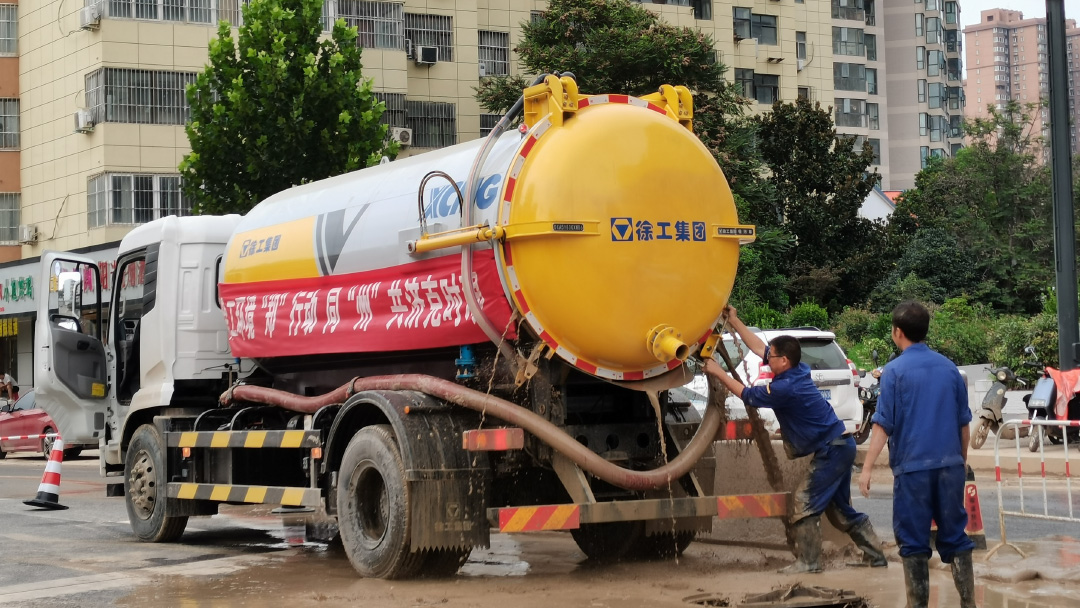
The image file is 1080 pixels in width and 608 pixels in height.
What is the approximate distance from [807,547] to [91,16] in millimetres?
29018

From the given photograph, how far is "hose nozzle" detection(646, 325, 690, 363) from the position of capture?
8570mm

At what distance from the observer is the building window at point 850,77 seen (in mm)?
78500

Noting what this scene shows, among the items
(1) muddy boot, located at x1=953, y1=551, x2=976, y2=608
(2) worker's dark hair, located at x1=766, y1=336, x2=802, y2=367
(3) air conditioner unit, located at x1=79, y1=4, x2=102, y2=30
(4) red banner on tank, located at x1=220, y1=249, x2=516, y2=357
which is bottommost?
(1) muddy boot, located at x1=953, y1=551, x2=976, y2=608

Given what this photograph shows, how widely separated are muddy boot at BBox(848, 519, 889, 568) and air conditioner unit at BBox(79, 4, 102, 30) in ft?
93.5

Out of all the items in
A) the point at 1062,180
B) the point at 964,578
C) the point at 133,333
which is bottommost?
the point at 964,578

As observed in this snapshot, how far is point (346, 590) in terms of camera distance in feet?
29.0

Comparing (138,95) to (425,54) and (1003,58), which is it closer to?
(425,54)

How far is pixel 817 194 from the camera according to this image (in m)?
43.8

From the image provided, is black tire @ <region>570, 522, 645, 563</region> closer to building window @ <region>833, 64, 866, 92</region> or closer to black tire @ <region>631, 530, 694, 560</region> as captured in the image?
black tire @ <region>631, 530, 694, 560</region>

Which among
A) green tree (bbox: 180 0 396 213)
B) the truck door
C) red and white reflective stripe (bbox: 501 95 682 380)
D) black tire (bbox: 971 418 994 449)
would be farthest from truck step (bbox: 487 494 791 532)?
green tree (bbox: 180 0 396 213)

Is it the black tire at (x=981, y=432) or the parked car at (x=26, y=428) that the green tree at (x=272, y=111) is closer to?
the parked car at (x=26, y=428)

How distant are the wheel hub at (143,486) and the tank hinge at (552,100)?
212 inches

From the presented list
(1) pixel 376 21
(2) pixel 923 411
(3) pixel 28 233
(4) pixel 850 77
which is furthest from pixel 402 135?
(4) pixel 850 77

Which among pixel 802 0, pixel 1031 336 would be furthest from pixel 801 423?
pixel 802 0
